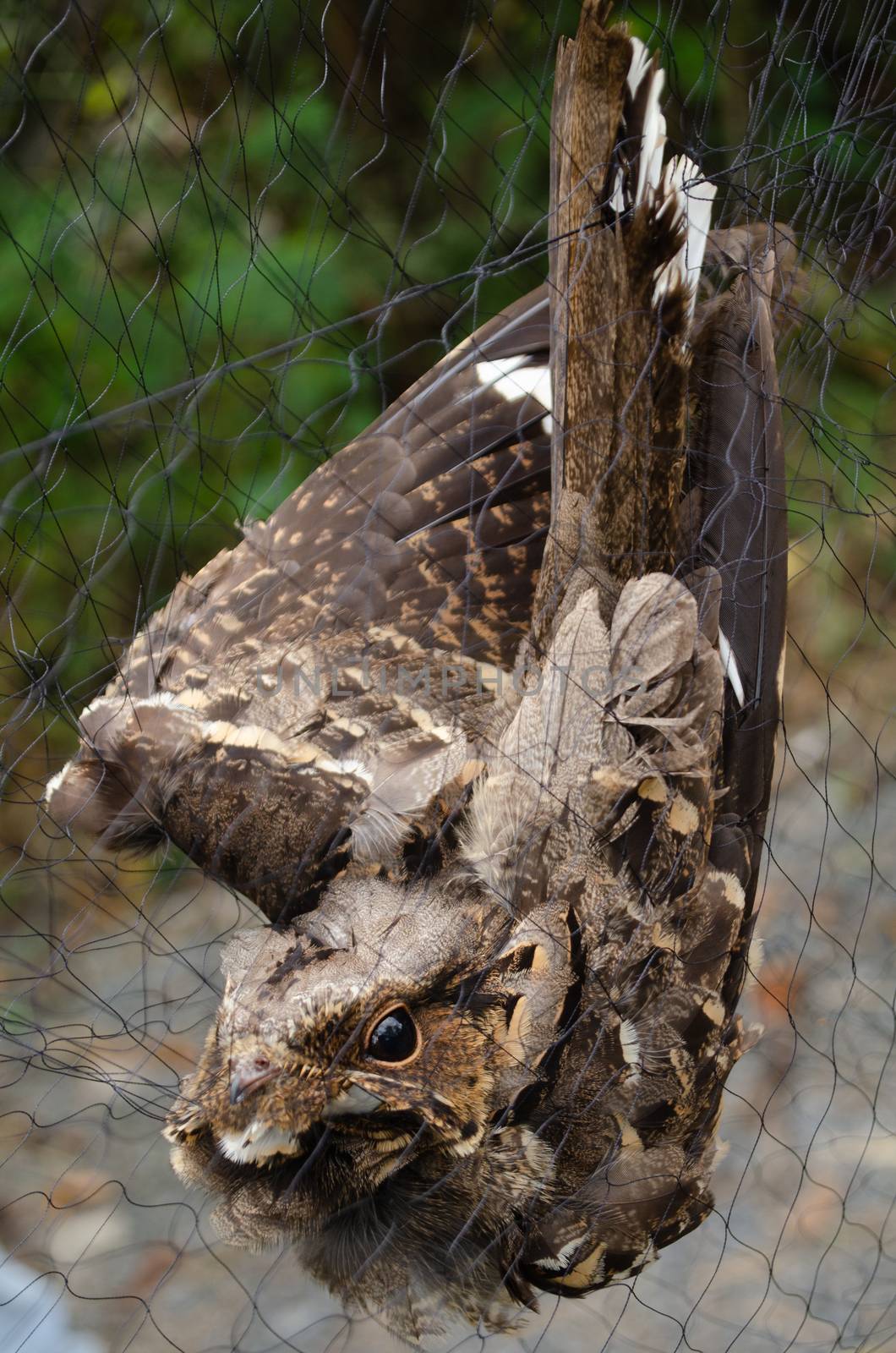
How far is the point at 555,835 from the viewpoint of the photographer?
44.3 inches

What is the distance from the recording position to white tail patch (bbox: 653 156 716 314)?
1.07 m

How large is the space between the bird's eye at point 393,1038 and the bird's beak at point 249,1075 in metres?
0.10

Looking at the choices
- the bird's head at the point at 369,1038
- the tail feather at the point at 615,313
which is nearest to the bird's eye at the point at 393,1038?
the bird's head at the point at 369,1038

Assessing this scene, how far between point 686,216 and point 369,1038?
2.69 feet

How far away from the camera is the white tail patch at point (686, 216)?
107cm

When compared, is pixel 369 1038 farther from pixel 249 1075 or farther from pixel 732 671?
pixel 732 671

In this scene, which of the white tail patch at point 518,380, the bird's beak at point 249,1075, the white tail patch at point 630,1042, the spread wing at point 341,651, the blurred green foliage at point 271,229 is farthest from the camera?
the blurred green foliage at point 271,229

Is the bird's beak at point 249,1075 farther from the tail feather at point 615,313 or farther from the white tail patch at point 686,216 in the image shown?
the white tail patch at point 686,216

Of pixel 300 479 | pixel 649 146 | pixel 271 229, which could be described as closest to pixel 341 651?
pixel 649 146

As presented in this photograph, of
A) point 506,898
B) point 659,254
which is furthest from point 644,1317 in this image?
point 659,254

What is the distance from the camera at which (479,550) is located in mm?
1618

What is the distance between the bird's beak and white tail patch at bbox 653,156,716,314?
79 cm

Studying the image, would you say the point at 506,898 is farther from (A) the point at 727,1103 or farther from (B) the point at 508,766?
(A) the point at 727,1103

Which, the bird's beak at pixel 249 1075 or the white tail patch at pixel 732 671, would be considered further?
the white tail patch at pixel 732 671
